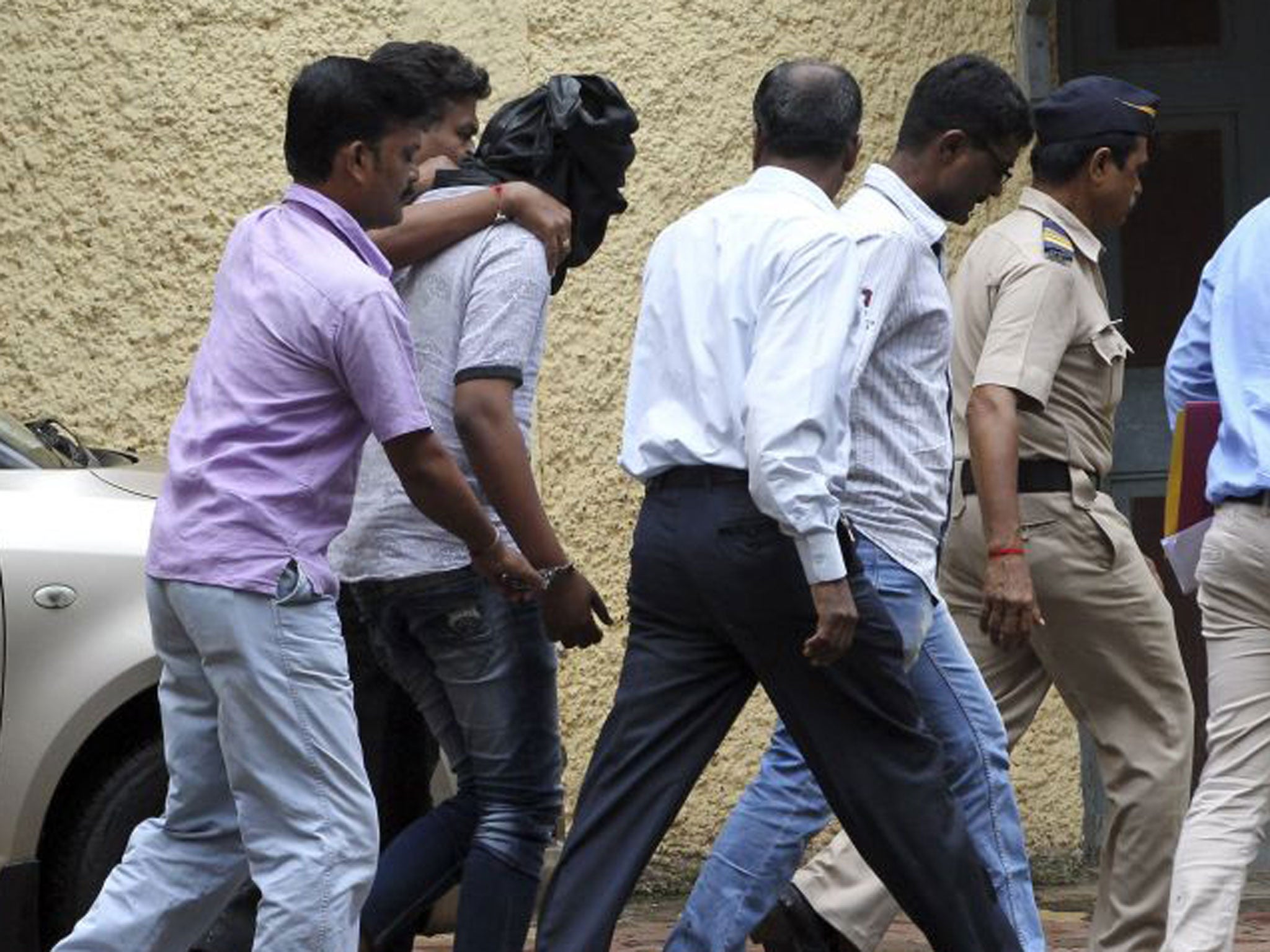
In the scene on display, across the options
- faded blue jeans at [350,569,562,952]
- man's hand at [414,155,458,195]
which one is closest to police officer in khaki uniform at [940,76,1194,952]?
faded blue jeans at [350,569,562,952]

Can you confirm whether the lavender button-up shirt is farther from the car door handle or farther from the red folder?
the red folder

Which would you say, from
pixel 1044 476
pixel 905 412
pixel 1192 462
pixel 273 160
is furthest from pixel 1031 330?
pixel 273 160

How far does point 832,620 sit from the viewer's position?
5.00 meters

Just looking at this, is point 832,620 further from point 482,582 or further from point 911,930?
point 911,930

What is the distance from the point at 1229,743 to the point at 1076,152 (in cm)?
139

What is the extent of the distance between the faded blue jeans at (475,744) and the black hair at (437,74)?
3.12 ft

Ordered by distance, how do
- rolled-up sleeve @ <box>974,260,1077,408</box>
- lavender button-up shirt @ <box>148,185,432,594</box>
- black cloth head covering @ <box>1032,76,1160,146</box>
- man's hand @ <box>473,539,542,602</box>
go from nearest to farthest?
1. lavender button-up shirt @ <box>148,185,432,594</box>
2. man's hand @ <box>473,539,542,602</box>
3. rolled-up sleeve @ <box>974,260,1077,408</box>
4. black cloth head covering @ <box>1032,76,1160,146</box>

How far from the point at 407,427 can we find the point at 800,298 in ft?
2.32

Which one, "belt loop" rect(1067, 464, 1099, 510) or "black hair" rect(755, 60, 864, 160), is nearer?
"black hair" rect(755, 60, 864, 160)

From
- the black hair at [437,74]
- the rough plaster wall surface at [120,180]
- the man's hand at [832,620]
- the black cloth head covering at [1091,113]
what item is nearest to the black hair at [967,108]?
the black cloth head covering at [1091,113]

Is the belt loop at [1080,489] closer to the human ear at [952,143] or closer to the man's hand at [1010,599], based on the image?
the man's hand at [1010,599]

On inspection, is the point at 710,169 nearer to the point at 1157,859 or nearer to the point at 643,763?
Result: the point at 1157,859

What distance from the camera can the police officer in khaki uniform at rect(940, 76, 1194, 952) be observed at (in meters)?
6.26

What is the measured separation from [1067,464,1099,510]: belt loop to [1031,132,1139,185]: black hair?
64 centimetres
